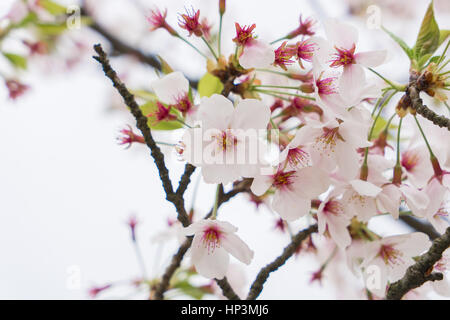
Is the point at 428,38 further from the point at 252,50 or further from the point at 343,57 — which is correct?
the point at 252,50

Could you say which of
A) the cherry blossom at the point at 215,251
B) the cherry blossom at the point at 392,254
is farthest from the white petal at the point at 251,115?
the cherry blossom at the point at 392,254

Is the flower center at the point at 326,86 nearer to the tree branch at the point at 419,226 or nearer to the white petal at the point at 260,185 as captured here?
the white petal at the point at 260,185

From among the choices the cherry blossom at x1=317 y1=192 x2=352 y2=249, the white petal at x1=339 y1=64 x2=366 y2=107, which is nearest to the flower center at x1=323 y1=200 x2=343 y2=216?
the cherry blossom at x1=317 y1=192 x2=352 y2=249

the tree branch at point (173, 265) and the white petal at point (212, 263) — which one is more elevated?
the tree branch at point (173, 265)

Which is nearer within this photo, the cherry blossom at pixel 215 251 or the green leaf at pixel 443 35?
the cherry blossom at pixel 215 251

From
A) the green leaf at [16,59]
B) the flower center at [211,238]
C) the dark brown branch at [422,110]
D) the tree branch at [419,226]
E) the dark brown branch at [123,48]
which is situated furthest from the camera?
the dark brown branch at [123,48]

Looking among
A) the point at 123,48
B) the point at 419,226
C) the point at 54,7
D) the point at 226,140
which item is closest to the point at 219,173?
the point at 226,140
